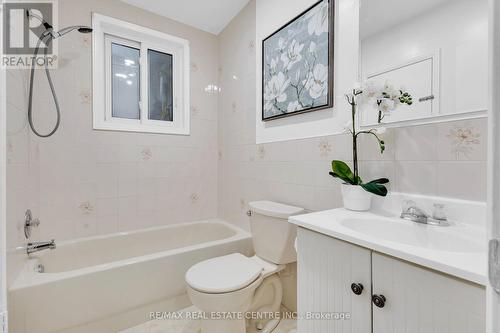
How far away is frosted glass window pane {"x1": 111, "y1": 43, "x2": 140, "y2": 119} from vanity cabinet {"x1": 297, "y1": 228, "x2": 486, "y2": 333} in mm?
1881

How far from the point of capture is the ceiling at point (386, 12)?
3.04 feet

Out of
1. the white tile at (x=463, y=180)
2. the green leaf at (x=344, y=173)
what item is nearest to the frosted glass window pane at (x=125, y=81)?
the green leaf at (x=344, y=173)

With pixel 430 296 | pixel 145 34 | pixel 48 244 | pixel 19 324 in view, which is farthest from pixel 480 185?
pixel 145 34

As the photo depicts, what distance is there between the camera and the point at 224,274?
1264mm

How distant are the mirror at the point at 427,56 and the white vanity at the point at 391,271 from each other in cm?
36

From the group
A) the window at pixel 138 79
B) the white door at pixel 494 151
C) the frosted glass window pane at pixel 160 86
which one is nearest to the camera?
the white door at pixel 494 151

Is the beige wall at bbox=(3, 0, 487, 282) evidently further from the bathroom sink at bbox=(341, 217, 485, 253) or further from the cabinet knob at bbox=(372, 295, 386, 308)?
the cabinet knob at bbox=(372, 295, 386, 308)

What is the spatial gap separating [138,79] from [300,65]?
151 cm

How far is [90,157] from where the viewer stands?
180cm

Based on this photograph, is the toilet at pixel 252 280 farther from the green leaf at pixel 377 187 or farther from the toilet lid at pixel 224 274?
the green leaf at pixel 377 187

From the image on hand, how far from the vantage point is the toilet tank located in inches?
53.0

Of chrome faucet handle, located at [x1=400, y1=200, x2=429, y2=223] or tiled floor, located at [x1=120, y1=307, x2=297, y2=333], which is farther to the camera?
tiled floor, located at [x1=120, y1=307, x2=297, y2=333]

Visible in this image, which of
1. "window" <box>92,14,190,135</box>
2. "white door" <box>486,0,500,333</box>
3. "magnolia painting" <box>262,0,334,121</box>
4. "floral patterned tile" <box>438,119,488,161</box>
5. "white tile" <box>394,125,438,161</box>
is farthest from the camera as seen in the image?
"window" <box>92,14,190,135</box>

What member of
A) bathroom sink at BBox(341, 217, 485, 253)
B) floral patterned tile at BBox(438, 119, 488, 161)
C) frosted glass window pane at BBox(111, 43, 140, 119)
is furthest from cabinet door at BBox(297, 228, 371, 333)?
frosted glass window pane at BBox(111, 43, 140, 119)
